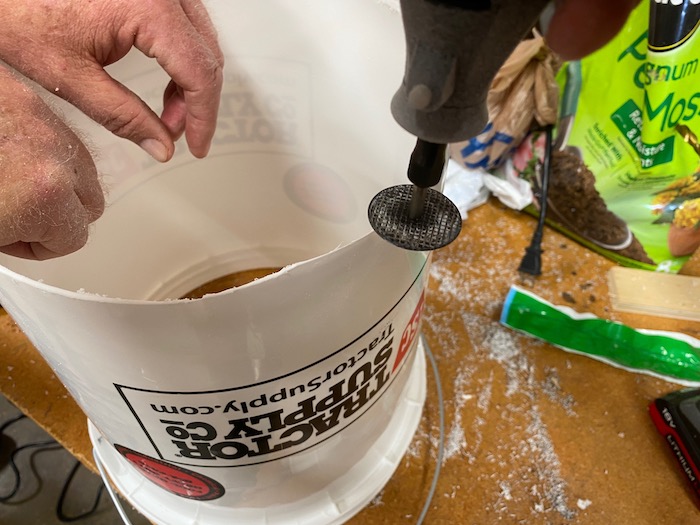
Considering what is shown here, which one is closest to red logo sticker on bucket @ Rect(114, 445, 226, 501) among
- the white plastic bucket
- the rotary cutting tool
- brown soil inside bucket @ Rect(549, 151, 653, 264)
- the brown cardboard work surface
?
the white plastic bucket

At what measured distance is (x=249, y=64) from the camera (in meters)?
0.48

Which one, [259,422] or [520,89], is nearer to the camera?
[259,422]

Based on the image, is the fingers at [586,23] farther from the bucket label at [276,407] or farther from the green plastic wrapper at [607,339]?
the green plastic wrapper at [607,339]

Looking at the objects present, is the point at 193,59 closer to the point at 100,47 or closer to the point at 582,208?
the point at 100,47

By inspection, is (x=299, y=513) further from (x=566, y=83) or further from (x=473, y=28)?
(x=566, y=83)

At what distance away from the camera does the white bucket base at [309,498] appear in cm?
40

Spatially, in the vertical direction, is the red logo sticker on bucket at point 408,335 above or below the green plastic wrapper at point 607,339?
above

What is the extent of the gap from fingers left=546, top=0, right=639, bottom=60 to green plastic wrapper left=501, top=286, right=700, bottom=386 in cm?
35

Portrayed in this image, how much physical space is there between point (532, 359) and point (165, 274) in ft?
1.23

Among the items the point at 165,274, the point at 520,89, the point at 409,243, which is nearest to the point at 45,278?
the point at 165,274

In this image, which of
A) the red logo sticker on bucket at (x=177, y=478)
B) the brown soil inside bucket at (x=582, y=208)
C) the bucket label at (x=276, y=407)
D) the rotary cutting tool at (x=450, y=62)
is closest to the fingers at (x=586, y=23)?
the rotary cutting tool at (x=450, y=62)

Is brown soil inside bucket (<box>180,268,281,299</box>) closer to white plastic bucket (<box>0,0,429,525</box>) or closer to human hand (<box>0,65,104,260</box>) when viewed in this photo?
white plastic bucket (<box>0,0,429,525</box>)

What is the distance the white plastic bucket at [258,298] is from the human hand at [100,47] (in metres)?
0.11

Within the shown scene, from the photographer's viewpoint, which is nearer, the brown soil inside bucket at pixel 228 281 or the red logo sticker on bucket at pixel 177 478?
the red logo sticker on bucket at pixel 177 478
